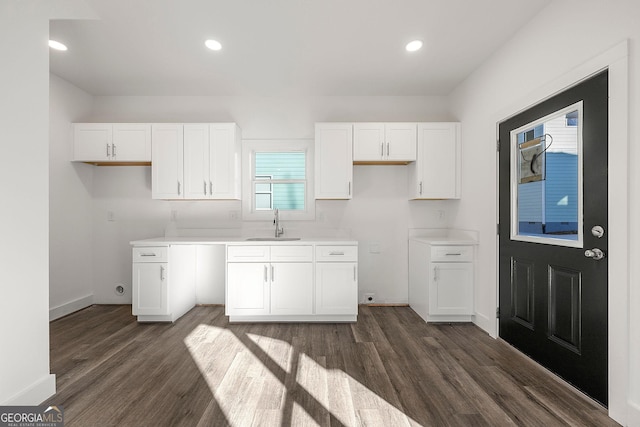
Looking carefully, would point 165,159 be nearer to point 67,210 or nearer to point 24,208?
point 67,210

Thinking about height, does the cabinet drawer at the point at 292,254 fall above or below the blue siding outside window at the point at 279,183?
below

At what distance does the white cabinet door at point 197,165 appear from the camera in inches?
144

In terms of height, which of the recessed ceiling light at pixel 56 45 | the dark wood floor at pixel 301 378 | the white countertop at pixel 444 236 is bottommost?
the dark wood floor at pixel 301 378

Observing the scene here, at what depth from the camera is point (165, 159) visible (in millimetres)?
3648

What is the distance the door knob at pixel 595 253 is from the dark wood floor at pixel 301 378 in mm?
897

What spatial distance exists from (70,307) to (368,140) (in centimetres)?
407

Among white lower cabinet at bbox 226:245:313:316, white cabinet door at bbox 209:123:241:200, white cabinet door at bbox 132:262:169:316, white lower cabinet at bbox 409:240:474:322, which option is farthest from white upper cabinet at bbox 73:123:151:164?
white lower cabinet at bbox 409:240:474:322

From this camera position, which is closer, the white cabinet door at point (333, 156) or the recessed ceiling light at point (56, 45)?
the recessed ceiling light at point (56, 45)

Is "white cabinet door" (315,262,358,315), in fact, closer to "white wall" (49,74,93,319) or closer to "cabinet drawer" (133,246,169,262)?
"cabinet drawer" (133,246,169,262)

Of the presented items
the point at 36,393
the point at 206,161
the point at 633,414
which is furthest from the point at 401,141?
the point at 36,393

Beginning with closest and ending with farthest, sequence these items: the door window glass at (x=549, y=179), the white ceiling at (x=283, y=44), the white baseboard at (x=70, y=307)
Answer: the door window glass at (x=549, y=179), the white ceiling at (x=283, y=44), the white baseboard at (x=70, y=307)

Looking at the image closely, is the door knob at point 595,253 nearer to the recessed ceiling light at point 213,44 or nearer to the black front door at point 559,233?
the black front door at point 559,233

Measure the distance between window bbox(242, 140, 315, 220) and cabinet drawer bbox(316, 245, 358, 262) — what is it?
0.78 meters

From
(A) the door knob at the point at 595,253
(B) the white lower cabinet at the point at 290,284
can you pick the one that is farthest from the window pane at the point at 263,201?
(A) the door knob at the point at 595,253
